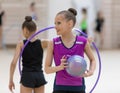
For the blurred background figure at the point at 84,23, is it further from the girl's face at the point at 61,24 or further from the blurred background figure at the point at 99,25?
the girl's face at the point at 61,24

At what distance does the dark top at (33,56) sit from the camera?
7.10 metres

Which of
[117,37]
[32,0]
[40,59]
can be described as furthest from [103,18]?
[40,59]

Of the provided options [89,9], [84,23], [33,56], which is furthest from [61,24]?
[89,9]

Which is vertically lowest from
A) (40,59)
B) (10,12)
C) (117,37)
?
(117,37)

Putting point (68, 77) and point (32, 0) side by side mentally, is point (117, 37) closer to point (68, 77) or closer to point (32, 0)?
point (32, 0)

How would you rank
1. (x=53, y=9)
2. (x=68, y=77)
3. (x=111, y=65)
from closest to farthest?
(x=68, y=77) → (x=111, y=65) → (x=53, y=9)

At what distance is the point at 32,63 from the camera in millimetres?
7098

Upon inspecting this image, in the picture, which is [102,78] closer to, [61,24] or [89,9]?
[61,24]

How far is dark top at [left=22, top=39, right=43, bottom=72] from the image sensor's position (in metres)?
7.10

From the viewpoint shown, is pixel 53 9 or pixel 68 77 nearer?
pixel 68 77

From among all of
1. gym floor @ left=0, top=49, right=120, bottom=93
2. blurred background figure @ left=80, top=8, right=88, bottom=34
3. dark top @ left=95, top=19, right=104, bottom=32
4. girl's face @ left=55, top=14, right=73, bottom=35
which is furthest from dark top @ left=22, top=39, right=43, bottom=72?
dark top @ left=95, top=19, right=104, bottom=32

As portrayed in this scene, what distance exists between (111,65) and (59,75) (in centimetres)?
1094

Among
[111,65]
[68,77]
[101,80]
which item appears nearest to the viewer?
[68,77]

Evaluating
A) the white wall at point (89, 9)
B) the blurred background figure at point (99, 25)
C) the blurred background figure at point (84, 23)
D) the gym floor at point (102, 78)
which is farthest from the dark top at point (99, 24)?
the gym floor at point (102, 78)
